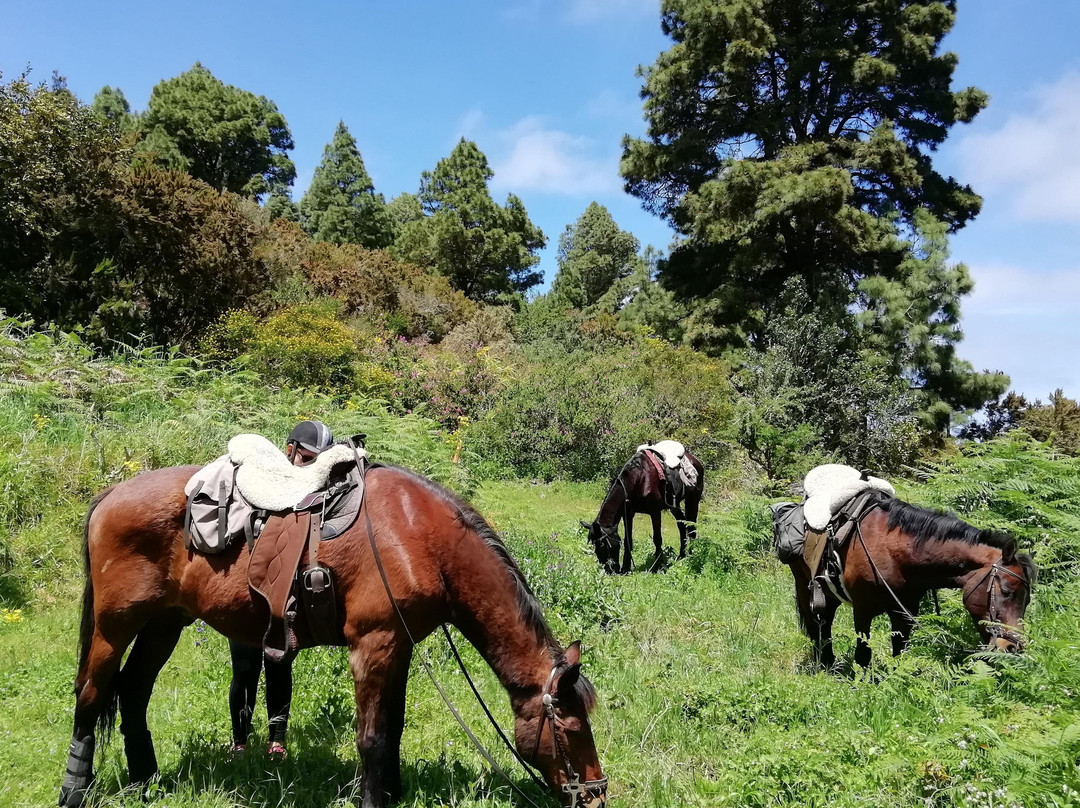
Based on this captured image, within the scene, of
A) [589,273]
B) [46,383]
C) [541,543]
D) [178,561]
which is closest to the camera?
[178,561]

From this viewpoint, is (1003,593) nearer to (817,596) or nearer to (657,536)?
(817,596)

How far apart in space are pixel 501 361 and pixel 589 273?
23596 mm

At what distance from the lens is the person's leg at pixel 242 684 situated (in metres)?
3.44

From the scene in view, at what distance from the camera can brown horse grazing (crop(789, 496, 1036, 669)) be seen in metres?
3.96

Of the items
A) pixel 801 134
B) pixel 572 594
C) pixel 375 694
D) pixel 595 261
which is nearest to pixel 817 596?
pixel 572 594

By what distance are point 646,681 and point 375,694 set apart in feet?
8.24

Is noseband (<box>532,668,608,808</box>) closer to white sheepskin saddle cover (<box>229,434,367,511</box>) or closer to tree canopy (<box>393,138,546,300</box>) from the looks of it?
white sheepskin saddle cover (<box>229,434,367,511</box>)

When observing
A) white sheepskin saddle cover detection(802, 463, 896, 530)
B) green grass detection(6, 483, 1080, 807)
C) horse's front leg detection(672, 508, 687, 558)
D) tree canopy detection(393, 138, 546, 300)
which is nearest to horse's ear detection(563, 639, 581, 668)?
green grass detection(6, 483, 1080, 807)

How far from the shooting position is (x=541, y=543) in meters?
8.42

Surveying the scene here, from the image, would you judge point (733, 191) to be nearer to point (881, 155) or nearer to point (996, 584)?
point (881, 155)

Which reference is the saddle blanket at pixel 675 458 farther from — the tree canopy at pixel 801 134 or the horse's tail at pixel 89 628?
the tree canopy at pixel 801 134

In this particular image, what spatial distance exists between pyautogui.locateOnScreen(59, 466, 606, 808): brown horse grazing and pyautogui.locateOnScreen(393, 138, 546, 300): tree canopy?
3016cm

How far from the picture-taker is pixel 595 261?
1641 inches

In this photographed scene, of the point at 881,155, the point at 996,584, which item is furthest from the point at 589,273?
the point at 996,584
